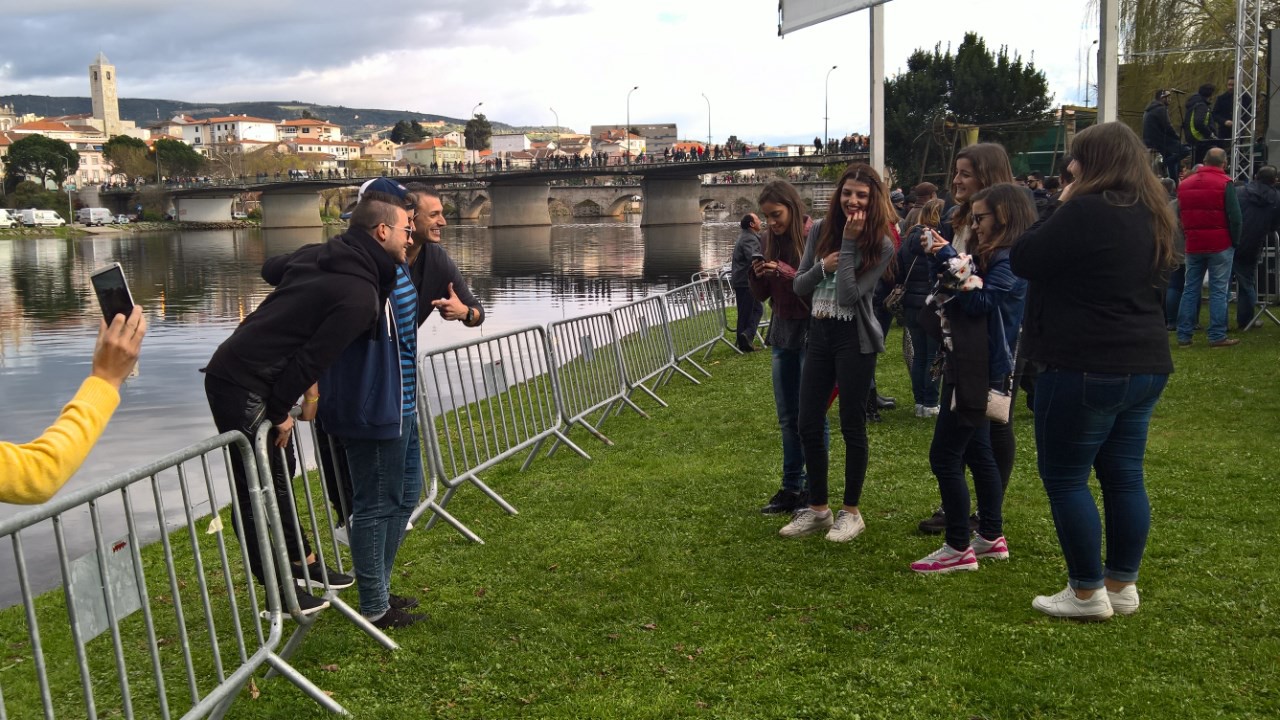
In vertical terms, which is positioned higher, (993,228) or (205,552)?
(993,228)

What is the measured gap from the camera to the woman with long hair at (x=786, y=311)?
18.7 ft

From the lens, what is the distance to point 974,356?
4.61 metres

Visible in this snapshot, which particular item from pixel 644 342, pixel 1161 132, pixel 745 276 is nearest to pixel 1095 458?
pixel 644 342

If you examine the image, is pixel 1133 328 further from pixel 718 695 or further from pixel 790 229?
pixel 790 229

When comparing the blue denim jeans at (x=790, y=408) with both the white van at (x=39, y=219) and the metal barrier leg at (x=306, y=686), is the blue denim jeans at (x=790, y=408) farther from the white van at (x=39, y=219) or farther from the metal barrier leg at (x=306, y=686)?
the white van at (x=39, y=219)

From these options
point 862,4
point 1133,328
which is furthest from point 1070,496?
point 862,4

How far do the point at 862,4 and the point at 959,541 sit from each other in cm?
843

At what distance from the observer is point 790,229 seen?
5.84 metres

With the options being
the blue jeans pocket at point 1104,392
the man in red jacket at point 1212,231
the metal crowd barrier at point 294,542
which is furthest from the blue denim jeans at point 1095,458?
the man in red jacket at point 1212,231

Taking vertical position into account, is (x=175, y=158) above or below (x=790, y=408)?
above

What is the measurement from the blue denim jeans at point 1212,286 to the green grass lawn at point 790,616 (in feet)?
12.8

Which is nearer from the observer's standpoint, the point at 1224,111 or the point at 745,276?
the point at 745,276

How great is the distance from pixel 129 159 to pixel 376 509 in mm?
133483

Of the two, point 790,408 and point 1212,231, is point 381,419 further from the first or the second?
point 1212,231
